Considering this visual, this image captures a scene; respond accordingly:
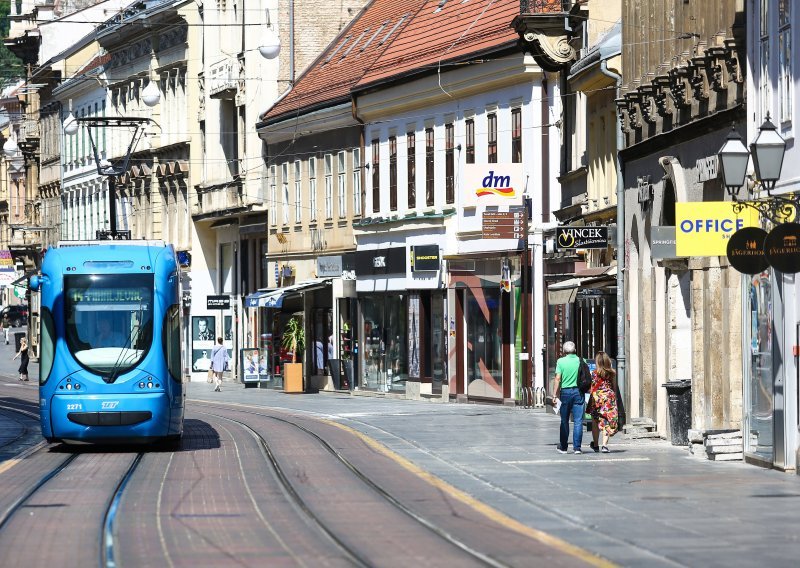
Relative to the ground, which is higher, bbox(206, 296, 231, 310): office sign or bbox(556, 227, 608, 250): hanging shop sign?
bbox(556, 227, 608, 250): hanging shop sign

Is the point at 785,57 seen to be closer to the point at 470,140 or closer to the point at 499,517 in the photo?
the point at 499,517

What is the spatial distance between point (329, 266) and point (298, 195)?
453 cm

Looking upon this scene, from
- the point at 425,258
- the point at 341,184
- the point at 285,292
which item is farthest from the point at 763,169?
the point at 285,292

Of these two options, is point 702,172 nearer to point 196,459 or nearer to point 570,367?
point 570,367

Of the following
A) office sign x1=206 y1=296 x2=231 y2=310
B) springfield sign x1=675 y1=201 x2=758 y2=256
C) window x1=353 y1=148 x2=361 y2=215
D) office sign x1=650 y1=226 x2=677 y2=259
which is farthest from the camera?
office sign x1=206 y1=296 x2=231 y2=310

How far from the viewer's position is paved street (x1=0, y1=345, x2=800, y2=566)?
51.4 feet

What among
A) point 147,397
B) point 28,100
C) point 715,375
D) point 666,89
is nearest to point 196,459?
point 147,397

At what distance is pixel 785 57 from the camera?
76.6 ft

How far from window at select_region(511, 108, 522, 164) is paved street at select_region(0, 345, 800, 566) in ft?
34.8

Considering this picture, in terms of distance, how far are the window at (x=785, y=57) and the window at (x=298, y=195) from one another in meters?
39.7

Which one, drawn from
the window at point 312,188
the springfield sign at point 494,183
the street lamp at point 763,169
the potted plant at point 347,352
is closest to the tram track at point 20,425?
the springfield sign at point 494,183

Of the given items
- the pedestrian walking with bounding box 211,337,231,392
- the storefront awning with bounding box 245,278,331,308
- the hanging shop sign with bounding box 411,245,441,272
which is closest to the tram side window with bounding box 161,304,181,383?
the hanging shop sign with bounding box 411,245,441,272

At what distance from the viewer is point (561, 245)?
35969 mm

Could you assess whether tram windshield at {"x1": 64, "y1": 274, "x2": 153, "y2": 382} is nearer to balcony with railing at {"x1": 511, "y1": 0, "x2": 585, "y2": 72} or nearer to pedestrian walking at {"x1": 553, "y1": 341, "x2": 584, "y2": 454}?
pedestrian walking at {"x1": 553, "y1": 341, "x2": 584, "y2": 454}
